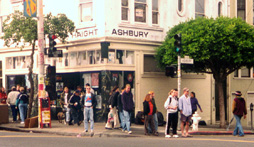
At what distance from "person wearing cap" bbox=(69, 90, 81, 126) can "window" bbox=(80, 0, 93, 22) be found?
422 cm

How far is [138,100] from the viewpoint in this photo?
81.5 ft

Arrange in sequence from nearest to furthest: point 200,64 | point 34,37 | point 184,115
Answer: point 184,115, point 34,37, point 200,64

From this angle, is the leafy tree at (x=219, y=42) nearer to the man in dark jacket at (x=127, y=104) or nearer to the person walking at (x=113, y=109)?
the person walking at (x=113, y=109)

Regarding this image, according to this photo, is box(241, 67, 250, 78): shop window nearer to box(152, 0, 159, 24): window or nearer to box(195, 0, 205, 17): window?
box(195, 0, 205, 17): window

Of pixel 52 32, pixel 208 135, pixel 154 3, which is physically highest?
pixel 154 3

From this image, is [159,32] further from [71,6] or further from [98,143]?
[98,143]

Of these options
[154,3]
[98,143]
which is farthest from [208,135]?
[154,3]

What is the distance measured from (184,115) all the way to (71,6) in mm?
9591

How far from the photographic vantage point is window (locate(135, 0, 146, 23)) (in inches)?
985

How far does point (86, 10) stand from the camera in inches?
966

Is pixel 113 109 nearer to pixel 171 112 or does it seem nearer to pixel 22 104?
pixel 171 112

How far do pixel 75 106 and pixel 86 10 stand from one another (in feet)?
17.3

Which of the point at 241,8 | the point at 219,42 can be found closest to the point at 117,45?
the point at 219,42

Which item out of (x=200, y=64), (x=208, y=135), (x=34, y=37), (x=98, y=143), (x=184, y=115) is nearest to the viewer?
(x=98, y=143)
